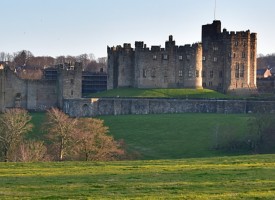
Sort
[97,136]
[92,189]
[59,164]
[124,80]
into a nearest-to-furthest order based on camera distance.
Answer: [92,189]
[59,164]
[97,136]
[124,80]

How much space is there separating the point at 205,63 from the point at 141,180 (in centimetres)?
5608

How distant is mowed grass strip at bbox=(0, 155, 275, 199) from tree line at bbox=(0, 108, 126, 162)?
44.9 ft

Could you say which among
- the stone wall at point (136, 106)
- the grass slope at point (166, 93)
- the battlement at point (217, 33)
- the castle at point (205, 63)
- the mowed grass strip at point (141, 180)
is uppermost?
the battlement at point (217, 33)

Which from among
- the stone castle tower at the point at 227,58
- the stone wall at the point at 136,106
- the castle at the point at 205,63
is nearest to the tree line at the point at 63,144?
the stone wall at the point at 136,106

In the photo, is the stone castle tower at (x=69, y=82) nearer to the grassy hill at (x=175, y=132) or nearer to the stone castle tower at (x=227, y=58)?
the grassy hill at (x=175, y=132)

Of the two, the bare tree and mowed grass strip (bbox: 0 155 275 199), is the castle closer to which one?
the bare tree

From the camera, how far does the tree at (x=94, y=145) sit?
135 ft

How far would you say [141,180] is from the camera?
69.3 feet

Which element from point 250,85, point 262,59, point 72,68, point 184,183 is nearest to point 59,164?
point 184,183

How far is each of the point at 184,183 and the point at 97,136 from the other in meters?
23.8

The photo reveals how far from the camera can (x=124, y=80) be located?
77.5 meters

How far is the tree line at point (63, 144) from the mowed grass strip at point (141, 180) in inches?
539

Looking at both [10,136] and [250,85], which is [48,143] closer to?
[10,136]

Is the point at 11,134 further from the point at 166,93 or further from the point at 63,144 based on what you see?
the point at 166,93
